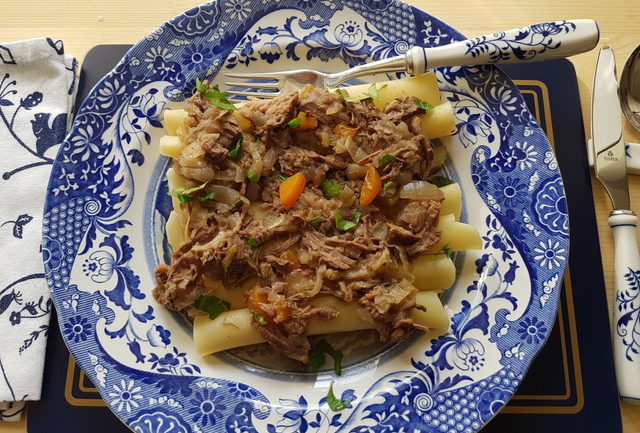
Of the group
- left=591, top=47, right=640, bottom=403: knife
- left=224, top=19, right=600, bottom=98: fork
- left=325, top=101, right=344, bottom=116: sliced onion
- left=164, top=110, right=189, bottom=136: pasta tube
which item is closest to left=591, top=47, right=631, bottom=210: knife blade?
left=591, top=47, right=640, bottom=403: knife

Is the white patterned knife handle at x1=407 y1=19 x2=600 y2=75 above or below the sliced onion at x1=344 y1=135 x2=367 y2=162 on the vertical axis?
above

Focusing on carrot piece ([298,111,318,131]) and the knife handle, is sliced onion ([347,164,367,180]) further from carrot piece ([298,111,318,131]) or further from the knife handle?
the knife handle

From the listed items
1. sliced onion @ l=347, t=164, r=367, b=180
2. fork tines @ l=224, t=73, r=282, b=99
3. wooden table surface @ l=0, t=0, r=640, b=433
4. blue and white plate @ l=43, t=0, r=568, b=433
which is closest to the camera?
blue and white plate @ l=43, t=0, r=568, b=433

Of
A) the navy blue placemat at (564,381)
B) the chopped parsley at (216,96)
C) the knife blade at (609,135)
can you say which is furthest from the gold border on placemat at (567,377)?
the chopped parsley at (216,96)

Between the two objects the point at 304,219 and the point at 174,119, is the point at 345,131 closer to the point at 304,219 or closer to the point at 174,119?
the point at 304,219

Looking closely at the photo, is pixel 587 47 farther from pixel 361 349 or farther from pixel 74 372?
pixel 74 372

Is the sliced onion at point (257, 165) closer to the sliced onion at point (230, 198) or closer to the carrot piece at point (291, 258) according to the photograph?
the sliced onion at point (230, 198)
